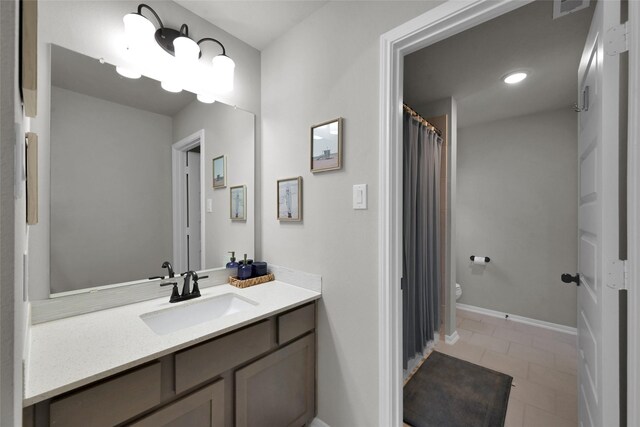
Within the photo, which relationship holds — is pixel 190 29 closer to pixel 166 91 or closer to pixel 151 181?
pixel 166 91

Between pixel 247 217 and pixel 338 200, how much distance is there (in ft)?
2.40

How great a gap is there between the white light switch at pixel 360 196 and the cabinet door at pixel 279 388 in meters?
0.81

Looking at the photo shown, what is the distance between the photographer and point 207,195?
1.75 meters

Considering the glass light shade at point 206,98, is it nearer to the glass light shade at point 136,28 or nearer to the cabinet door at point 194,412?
the glass light shade at point 136,28

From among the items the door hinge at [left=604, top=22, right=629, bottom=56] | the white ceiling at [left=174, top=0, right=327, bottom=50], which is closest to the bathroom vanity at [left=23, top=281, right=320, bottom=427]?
the door hinge at [left=604, top=22, right=629, bottom=56]

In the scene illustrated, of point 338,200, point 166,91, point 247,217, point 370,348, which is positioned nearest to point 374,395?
point 370,348

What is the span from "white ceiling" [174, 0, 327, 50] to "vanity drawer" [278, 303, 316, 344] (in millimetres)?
1738

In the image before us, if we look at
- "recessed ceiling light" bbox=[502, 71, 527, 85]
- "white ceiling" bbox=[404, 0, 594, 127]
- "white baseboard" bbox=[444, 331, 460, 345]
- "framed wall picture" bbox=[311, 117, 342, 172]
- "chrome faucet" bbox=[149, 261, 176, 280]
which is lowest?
"white baseboard" bbox=[444, 331, 460, 345]

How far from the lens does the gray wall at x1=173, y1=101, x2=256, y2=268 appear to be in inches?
65.6

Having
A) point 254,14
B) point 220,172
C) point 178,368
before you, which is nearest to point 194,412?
point 178,368

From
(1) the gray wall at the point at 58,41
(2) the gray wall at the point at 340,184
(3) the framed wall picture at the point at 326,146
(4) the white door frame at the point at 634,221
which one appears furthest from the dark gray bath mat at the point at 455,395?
(1) the gray wall at the point at 58,41

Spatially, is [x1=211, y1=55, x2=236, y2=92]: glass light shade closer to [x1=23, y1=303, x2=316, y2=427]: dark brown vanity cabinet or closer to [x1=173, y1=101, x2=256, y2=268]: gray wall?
[x1=173, y1=101, x2=256, y2=268]: gray wall

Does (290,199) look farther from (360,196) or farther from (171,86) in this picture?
(171,86)

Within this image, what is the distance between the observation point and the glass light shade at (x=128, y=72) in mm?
1341
